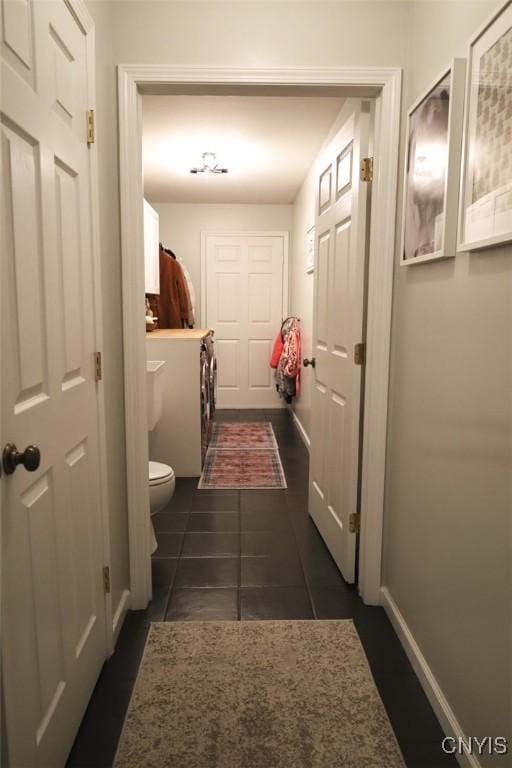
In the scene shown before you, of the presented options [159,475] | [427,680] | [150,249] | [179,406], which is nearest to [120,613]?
[159,475]

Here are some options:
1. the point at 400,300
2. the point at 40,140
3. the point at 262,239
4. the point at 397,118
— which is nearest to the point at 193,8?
the point at 397,118

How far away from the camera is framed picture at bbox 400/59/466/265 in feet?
4.60

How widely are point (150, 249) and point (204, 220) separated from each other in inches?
85.5

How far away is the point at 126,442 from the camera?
6.70 feet

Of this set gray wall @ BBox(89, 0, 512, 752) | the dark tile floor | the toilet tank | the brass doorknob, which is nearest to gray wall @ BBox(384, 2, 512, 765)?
gray wall @ BBox(89, 0, 512, 752)

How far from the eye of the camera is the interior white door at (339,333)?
2.15 m

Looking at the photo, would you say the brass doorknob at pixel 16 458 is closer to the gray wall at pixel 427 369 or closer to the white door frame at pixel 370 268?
the gray wall at pixel 427 369

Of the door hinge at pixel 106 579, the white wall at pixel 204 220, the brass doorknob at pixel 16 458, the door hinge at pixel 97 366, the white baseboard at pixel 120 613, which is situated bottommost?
the white baseboard at pixel 120 613

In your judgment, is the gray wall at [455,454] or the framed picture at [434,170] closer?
the gray wall at [455,454]

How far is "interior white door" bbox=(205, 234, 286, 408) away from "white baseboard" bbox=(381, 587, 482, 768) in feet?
13.7

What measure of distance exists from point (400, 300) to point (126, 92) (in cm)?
129

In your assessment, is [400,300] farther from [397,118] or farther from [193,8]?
[193,8]

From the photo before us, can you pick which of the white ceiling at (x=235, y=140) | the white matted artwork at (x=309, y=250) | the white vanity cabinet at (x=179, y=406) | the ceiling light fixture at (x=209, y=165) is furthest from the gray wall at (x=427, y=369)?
Result: the white matted artwork at (x=309, y=250)

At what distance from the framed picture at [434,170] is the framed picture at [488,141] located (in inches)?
2.4
